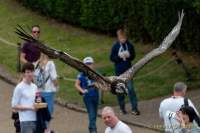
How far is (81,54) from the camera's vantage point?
2153 centimetres

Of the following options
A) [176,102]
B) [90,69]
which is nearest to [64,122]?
[90,69]

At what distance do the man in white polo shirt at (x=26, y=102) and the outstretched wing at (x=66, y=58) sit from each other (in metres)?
0.42

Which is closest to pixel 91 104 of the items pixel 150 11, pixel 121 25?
pixel 150 11

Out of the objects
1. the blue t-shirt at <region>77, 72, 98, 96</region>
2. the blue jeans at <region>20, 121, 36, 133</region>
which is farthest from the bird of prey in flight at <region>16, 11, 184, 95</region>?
the blue jeans at <region>20, 121, 36, 133</region>

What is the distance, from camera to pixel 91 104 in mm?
14500

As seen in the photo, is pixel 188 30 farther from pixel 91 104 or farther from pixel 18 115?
pixel 18 115

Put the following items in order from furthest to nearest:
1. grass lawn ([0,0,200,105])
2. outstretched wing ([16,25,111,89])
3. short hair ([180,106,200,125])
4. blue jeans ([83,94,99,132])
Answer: grass lawn ([0,0,200,105])
blue jeans ([83,94,99,132])
outstretched wing ([16,25,111,89])
short hair ([180,106,200,125])

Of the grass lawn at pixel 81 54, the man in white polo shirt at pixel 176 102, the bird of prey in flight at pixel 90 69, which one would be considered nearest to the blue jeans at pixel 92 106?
the bird of prey in flight at pixel 90 69

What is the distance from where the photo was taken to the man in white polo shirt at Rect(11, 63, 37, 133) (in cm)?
1238

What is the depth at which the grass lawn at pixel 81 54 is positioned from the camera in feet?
59.4

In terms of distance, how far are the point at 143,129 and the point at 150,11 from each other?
6.00 meters

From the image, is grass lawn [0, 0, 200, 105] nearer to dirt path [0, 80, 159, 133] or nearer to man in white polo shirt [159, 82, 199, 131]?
dirt path [0, 80, 159, 133]

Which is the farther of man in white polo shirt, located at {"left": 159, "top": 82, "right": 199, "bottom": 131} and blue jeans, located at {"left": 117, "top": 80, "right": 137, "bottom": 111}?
blue jeans, located at {"left": 117, "top": 80, "right": 137, "bottom": 111}

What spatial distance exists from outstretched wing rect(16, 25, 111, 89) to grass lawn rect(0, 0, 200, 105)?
3.91 m
